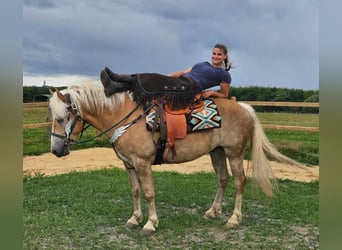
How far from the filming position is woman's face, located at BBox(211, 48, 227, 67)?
4242 mm

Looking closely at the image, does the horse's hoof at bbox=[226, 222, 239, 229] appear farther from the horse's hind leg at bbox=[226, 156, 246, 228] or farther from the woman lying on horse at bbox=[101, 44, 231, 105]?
the woman lying on horse at bbox=[101, 44, 231, 105]

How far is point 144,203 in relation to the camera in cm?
538

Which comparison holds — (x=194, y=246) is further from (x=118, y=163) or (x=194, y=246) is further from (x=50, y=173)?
(x=118, y=163)

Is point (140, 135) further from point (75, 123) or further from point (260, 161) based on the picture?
point (260, 161)

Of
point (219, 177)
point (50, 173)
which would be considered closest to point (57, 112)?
point (219, 177)

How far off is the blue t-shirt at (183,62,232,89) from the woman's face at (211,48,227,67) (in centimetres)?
8

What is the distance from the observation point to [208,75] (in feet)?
13.8

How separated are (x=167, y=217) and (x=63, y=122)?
185cm

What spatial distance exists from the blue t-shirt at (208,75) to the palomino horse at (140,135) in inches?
10.4

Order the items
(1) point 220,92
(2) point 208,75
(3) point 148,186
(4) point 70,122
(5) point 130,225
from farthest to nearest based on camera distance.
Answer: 1. (1) point 220,92
2. (5) point 130,225
3. (2) point 208,75
4. (3) point 148,186
5. (4) point 70,122

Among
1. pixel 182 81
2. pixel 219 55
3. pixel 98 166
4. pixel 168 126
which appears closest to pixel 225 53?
Result: pixel 219 55

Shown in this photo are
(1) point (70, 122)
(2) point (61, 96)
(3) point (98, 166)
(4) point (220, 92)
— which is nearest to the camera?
(2) point (61, 96)

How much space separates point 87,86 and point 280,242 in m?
2.68

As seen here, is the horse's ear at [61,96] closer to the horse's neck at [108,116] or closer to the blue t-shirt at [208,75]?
the horse's neck at [108,116]
